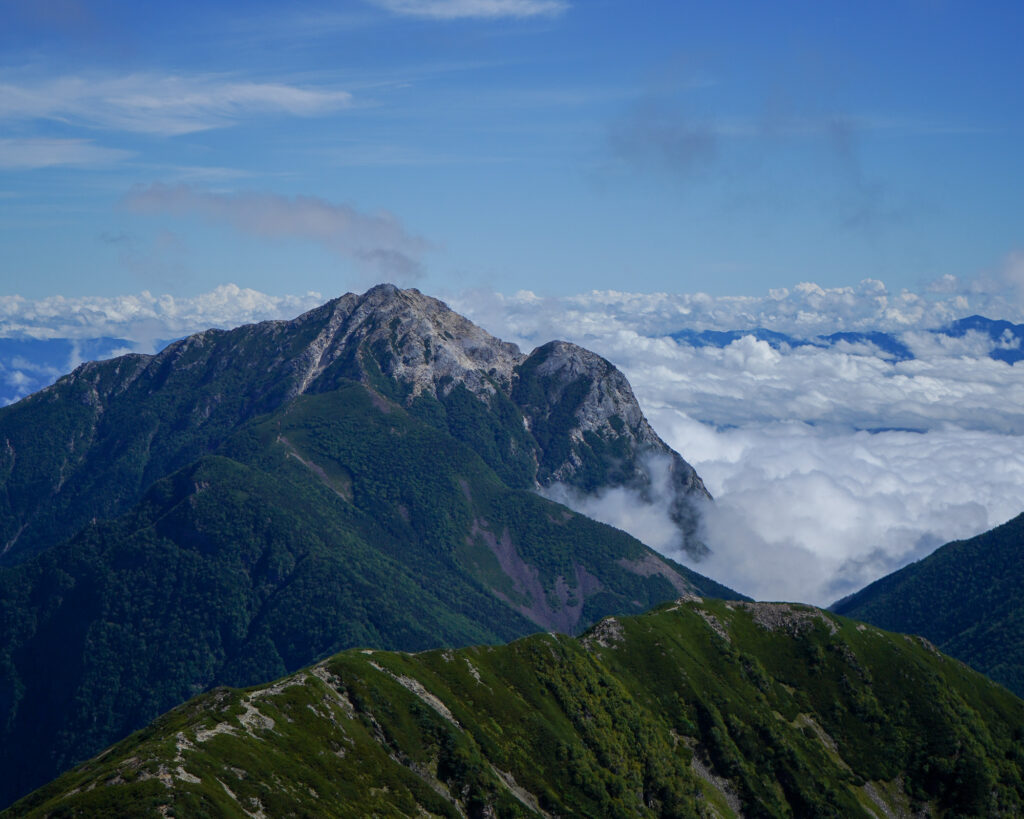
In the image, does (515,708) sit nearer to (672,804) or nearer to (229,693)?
(672,804)

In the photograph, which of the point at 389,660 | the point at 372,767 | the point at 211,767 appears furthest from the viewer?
the point at 389,660

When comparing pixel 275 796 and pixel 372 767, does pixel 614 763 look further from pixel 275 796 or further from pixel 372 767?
pixel 275 796

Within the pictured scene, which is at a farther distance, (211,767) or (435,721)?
(435,721)

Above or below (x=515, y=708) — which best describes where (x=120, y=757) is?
above

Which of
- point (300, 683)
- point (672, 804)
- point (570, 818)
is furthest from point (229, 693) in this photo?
point (672, 804)

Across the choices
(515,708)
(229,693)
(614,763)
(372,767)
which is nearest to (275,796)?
(372,767)

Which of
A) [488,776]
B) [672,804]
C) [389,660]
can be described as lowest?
[672,804]

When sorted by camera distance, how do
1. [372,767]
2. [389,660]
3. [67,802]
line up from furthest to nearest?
[389,660] < [372,767] < [67,802]

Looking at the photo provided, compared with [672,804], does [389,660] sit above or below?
above

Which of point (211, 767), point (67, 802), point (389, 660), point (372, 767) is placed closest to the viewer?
point (67, 802)
